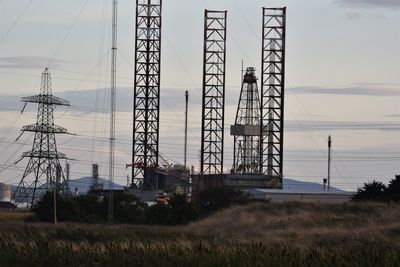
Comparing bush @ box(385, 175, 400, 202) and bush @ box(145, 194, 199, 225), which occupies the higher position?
bush @ box(385, 175, 400, 202)

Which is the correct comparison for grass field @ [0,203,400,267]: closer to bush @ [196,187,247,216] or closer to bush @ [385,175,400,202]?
bush @ [385,175,400,202]

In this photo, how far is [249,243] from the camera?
4094 centimetres

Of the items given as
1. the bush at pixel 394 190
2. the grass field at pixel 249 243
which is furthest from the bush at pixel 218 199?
the bush at pixel 394 190

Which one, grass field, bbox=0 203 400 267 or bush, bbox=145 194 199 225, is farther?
bush, bbox=145 194 199 225

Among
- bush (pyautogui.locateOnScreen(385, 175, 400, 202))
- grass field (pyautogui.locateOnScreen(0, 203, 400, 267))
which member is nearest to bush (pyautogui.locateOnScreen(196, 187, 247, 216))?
grass field (pyautogui.locateOnScreen(0, 203, 400, 267))

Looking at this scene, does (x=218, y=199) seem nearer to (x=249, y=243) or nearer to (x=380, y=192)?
(x=380, y=192)

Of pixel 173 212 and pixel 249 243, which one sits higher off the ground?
pixel 249 243

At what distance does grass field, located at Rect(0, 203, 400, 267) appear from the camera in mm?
30797

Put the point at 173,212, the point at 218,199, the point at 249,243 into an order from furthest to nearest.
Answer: the point at 218,199, the point at 173,212, the point at 249,243

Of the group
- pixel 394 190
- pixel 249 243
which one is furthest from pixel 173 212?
pixel 249 243

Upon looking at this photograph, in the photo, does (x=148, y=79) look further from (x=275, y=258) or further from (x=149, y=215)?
(x=275, y=258)

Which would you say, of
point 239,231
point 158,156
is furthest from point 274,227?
point 158,156

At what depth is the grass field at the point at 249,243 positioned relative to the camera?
3080 cm

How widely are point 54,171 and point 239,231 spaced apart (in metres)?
45.0
